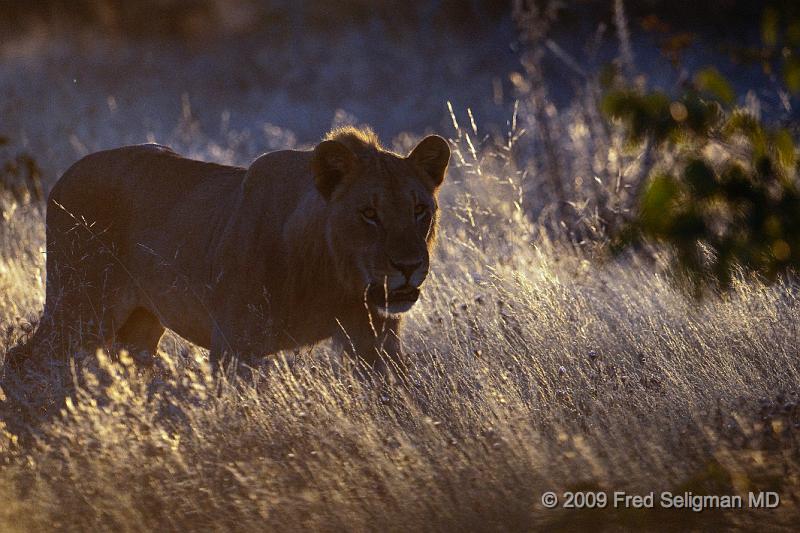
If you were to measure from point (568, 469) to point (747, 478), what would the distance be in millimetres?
786

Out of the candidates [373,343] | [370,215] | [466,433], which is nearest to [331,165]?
[370,215]

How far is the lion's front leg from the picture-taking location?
21.7ft

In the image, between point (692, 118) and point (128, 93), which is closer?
point (692, 118)

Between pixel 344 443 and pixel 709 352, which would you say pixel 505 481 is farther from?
pixel 709 352

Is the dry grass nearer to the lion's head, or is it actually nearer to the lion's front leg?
the lion's front leg

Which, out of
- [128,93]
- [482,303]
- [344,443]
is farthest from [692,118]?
[128,93]

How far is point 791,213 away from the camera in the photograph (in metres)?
4.00

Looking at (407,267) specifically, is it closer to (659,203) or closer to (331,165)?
(331,165)

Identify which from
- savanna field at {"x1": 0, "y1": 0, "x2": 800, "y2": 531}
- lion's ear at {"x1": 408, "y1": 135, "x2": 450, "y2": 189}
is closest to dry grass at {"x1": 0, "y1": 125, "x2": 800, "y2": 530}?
savanna field at {"x1": 0, "y1": 0, "x2": 800, "y2": 531}

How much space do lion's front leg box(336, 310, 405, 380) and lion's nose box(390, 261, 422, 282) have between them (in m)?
0.56

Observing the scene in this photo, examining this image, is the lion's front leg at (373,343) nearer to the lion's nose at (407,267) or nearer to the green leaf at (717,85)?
the lion's nose at (407,267)

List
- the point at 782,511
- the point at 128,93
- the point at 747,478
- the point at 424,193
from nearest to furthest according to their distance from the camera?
the point at 782,511, the point at 747,478, the point at 424,193, the point at 128,93

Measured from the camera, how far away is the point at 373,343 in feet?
21.9

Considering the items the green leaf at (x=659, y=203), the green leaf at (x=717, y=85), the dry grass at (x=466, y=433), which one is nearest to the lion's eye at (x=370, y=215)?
the dry grass at (x=466, y=433)
